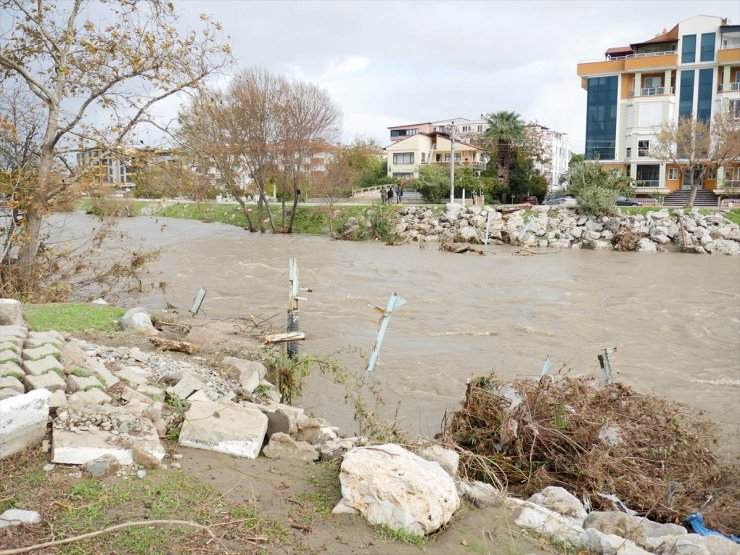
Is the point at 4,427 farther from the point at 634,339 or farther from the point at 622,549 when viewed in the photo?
the point at 634,339

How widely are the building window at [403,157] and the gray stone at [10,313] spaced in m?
65.6

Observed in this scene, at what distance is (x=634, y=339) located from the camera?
537 inches

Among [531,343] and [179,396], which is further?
[531,343]

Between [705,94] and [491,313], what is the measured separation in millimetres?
48043

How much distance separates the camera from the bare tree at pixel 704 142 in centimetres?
4238

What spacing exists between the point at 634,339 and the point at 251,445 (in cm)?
1074

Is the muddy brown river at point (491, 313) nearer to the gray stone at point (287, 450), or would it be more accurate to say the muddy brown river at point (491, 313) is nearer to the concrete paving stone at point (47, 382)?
the gray stone at point (287, 450)

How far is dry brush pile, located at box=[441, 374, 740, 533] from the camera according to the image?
5609mm

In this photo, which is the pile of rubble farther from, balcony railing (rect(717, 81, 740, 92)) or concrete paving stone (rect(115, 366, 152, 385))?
concrete paving stone (rect(115, 366, 152, 385))

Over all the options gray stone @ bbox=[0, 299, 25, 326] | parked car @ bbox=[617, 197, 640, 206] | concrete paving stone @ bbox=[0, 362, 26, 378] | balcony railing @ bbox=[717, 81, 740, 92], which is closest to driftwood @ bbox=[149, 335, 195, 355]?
gray stone @ bbox=[0, 299, 25, 326]

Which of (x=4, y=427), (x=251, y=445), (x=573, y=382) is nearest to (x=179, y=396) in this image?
(x=251, y=445)

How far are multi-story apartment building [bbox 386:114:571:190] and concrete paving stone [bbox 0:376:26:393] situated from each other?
53.2 m

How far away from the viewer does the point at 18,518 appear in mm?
3869

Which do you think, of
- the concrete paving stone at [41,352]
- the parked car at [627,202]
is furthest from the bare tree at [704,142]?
the concrete paving stone at [41,352]
